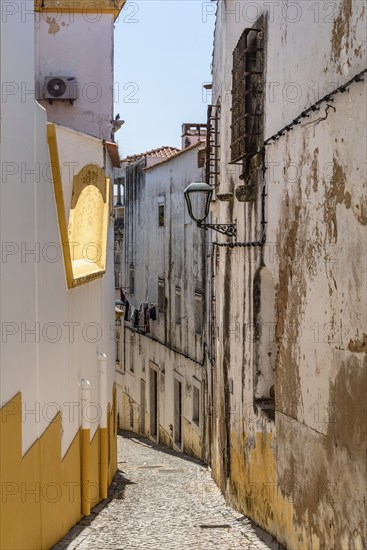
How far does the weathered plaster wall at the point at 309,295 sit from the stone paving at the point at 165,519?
38 cm

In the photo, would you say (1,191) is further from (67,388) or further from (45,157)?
(67,388)

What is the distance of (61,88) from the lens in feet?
58.9

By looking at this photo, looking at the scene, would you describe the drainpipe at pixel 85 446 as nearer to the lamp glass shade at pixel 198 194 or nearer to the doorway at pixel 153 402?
the lamp glass shade at pixel 198 194

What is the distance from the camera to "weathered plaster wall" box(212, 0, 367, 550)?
671 centimetres

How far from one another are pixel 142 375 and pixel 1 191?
74.3 feet

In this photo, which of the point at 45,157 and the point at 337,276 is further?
the point at 45,157

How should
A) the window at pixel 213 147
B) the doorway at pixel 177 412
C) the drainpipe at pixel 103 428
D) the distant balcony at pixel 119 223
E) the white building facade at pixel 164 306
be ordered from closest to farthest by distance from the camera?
the drainpipe at pixel 103 428
the window at pixel 213 147
the white building facade at pixel 164 306
the doorway at pixel 177 412
the distant balcony at pixel 119 223

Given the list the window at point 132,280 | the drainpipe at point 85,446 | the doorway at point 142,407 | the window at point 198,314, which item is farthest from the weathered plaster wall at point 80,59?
the window at point 132,280

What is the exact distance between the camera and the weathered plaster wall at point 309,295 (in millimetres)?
6707

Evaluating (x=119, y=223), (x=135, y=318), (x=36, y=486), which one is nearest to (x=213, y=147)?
(x=36, y=486)

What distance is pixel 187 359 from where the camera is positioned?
22.5 metres

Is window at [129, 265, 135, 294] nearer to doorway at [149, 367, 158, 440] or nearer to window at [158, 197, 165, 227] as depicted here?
doorway at [149, 367, 158, 440]

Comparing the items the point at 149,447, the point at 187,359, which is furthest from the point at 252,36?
the point at 149,447

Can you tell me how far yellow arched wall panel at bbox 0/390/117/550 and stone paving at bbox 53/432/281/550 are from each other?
44 cm
